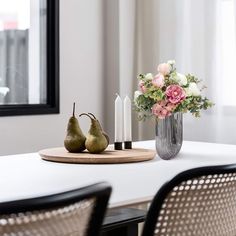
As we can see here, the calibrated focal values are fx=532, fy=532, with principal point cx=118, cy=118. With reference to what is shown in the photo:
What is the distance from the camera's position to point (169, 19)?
3533mm

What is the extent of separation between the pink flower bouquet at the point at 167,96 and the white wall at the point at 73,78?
1370mm

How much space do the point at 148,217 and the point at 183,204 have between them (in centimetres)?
11

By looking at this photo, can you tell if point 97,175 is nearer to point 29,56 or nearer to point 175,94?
point 175,94

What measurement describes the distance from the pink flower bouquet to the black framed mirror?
53.8 inches

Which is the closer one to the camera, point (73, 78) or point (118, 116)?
point (118, 116)

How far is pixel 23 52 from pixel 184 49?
104 cm

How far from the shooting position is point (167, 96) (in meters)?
2.06

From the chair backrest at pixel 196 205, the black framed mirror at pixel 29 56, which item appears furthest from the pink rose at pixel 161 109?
the black framed mirror at pixel 29 56

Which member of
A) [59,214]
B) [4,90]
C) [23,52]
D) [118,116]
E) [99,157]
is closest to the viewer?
[59,214]

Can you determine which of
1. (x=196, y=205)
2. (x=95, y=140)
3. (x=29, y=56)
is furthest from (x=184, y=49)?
(x=196, y=205)

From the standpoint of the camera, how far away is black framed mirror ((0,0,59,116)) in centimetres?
336

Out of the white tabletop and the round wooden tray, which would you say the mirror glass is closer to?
the white tabletop

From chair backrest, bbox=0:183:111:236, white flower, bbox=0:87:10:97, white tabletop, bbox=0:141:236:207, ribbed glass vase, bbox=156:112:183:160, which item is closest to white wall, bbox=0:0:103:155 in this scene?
white flower, bbox=0:87:10:97

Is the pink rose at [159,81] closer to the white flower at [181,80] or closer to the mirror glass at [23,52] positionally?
the white flower at [181,80]
